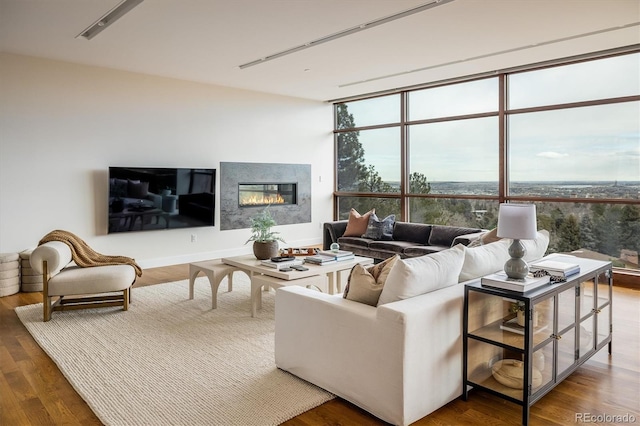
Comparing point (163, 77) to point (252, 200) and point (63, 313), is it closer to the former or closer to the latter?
point (252, 200)

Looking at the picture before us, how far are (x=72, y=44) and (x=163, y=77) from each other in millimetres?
1692

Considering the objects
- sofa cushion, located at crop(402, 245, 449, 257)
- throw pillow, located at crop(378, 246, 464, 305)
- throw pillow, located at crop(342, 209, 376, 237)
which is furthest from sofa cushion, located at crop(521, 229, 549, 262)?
throw pillow, located at crop(342, 209, 376, 237)

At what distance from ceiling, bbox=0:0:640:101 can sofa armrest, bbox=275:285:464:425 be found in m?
2.62

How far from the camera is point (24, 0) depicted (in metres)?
3.66

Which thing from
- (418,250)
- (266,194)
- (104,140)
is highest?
(104,140)

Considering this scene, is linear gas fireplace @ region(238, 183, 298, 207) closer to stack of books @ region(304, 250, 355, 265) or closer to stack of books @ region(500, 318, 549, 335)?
stack of books @ region(304, 250, 355, 265)

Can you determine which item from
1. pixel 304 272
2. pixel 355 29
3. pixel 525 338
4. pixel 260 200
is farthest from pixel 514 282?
pixel 260 200

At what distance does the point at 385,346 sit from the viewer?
2275 millimetres

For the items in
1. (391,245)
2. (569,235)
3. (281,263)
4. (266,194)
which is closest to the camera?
(281,263)

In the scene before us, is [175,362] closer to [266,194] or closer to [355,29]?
[355,29]

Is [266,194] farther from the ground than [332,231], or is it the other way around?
[266,194]

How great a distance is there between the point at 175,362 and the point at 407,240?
3.96 meters

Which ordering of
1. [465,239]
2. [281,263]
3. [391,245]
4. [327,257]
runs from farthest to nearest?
[391,245] < [465,239] < [327,257] < [281,263]

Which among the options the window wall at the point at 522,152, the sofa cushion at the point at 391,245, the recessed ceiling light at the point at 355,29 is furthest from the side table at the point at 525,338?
the sofa cushion at the point at 391,245
